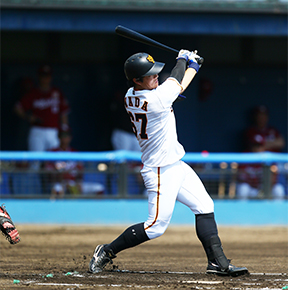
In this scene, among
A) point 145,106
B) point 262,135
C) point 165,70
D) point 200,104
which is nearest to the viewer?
point 145,106

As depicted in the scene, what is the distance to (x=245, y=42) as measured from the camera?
33.9ft

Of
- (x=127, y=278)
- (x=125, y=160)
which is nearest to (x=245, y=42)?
(x=125, y=160)

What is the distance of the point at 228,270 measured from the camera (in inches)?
161

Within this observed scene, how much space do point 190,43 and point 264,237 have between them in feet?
12.1

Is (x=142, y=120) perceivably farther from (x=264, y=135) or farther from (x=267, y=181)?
(x=264, y=135)

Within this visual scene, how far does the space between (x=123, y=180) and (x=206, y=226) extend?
11.7 ft

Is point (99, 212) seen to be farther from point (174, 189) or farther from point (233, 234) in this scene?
point (174, 189)

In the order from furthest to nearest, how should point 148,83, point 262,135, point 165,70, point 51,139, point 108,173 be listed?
point 262,135 → point 165,70 → point 51,139 → point 108,173 → point 148,83

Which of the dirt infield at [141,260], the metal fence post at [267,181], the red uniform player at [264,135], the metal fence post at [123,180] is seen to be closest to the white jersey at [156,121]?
the dirt infield at [141,260]

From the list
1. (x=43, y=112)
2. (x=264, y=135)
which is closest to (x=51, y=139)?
(x=43, y=112)

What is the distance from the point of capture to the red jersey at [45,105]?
29.4 feet

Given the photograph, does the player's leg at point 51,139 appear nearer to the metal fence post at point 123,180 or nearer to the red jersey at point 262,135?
the metal fence post at point 123,180

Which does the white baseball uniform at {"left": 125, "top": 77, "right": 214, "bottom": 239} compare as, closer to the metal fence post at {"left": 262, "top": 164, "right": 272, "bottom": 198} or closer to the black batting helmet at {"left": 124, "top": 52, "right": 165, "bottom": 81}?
the black batting helmet at {"left": 124, "top": 52, "right": 165, "bottom": 81}

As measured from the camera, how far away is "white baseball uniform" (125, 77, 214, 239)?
13.3 ft
